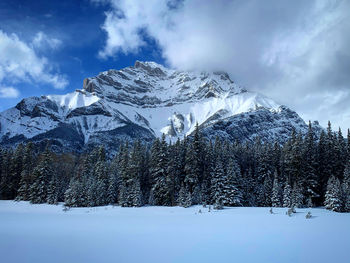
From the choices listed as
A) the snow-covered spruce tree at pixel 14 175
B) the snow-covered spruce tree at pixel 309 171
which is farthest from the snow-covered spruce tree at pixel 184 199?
the snow-covered spruce tree at pixel 14 175

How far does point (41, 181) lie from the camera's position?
43.9 meters

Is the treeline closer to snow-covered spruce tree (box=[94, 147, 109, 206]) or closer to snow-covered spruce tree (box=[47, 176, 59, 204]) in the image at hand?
snow-covered spruce tree (box=[47, 176, 59, 204])

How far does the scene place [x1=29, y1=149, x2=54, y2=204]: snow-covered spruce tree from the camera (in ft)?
138

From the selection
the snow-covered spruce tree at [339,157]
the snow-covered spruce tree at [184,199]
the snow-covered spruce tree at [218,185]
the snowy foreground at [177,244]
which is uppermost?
the snow-covered spruce tree at [339,157]

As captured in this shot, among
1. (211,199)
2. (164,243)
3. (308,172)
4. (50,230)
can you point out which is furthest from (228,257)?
(308,172)

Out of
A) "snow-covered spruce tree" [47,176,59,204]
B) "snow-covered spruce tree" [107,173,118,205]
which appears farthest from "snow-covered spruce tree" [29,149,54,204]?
"snow-covered spruce tree" [107,173,118,205]

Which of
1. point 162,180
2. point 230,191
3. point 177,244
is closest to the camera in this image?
point 177,244

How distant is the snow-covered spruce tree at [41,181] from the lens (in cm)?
4206

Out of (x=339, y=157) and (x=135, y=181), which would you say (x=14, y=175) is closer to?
(x=135, y=181)

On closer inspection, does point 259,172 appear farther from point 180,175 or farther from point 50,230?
point 50,230

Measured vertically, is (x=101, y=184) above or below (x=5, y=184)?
above

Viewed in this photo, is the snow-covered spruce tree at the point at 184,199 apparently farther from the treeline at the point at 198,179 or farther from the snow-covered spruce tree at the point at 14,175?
the snow-covered spruce tree at the point at 14,175

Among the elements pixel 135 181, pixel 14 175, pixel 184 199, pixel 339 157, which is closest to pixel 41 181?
pixel 14 175

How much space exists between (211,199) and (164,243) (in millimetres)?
28353
